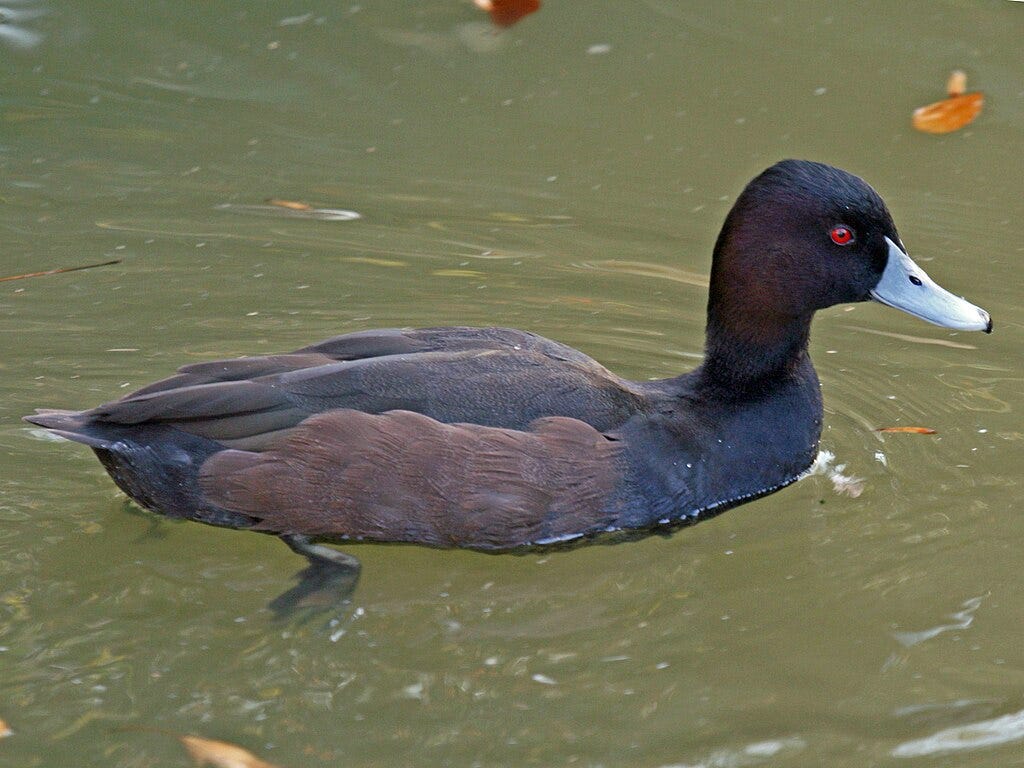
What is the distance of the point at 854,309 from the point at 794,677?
10.7 feet

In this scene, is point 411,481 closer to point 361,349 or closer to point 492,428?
point 492,428

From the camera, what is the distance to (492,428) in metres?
4.86

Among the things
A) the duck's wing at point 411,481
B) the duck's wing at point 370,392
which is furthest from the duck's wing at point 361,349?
the duck's wing at point 411,481

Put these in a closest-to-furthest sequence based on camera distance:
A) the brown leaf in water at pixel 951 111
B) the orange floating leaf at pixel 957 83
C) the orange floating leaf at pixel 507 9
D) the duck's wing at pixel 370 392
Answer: the duck's wing at pixel 370 392 → the brown leaf in water at pixel 951 111 → the orange floating leaf at pixel 957 83 → the orange floating leaf at pixel 507 9

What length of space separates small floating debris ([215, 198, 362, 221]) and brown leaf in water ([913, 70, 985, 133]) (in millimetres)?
Answer: 3449

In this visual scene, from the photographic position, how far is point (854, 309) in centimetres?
712

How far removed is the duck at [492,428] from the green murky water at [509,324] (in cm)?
14

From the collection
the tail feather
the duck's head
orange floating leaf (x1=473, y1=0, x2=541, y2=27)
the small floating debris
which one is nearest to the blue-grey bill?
the duck's head

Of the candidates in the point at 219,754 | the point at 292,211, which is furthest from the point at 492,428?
the point at 292,211

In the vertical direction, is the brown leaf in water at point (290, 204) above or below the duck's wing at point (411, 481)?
above

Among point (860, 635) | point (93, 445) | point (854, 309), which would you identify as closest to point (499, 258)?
point (854, 309)

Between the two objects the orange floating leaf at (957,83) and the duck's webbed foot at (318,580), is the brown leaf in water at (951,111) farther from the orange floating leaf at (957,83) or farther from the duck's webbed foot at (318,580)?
the duck's webbed foot at (318,580)

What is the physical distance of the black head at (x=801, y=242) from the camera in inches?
210

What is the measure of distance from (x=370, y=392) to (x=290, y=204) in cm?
326
